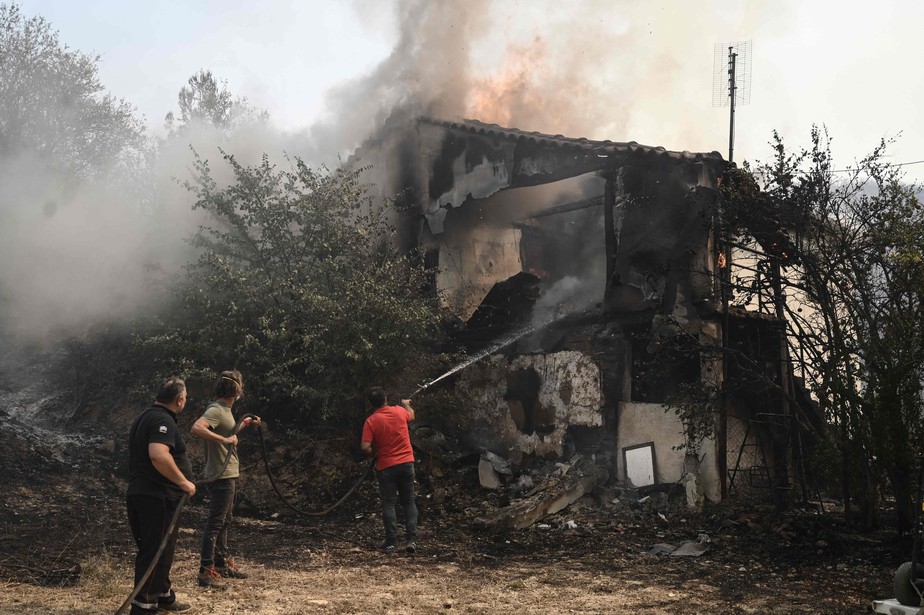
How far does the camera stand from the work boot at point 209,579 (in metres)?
6.28

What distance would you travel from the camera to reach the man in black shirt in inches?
201

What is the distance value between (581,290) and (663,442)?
3734mm

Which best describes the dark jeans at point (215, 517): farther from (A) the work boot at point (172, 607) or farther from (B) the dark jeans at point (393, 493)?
(B) the dark jeans at point (393, 493)

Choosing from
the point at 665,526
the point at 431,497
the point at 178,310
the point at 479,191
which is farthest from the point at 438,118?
the point at 665,526

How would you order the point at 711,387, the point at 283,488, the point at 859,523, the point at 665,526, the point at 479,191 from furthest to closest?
the point at 479,191, the point at 283,488, the point at 711,387, the point at 665,526, the point at 859,523

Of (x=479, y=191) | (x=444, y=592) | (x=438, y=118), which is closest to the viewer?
(x=444, y=592)

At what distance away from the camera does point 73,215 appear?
698 inches

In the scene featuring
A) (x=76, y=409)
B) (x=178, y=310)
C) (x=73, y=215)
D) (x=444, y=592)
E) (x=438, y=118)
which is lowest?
(x=444, y=592)

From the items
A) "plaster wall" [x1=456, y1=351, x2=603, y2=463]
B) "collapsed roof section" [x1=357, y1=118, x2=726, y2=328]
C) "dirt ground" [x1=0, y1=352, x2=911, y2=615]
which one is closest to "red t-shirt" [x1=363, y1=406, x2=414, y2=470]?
"dirt ground" [x1=0, y1=352, x2=911, y2=615]

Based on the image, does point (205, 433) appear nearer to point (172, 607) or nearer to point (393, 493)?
point (172, 607)

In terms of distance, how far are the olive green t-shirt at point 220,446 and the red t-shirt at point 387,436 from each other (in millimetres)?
1936

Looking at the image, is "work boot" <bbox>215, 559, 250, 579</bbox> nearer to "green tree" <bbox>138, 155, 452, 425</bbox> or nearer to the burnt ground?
the burnt ground

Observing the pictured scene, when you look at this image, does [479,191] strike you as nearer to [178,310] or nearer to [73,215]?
[178,310]

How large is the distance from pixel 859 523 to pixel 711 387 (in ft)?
8.55
